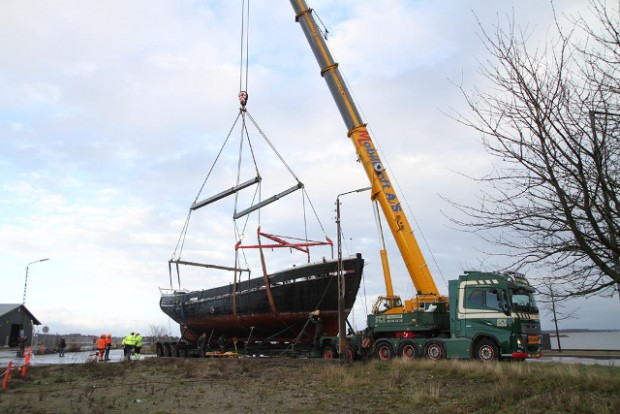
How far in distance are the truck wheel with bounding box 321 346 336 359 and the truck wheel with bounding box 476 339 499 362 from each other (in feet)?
20.8

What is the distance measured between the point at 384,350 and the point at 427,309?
88.0 inches

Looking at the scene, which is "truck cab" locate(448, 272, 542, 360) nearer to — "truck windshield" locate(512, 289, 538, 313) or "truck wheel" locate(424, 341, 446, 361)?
"truck windshield" locate(512, 289, 538, 313)

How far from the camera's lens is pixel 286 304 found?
77.3 ft

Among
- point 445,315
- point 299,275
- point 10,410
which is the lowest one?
point 10,410

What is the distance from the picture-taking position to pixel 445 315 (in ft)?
53.9

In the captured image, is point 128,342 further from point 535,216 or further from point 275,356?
point 535,216

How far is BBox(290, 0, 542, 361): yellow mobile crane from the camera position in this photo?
14.5 metres

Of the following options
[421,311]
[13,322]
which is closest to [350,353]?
[421,311]

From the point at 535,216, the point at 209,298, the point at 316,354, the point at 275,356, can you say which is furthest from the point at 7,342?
the point at 535,216

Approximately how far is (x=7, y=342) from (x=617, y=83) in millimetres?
57098

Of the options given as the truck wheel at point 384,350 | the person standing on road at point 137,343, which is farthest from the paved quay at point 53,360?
the truck wheel at point 384,350

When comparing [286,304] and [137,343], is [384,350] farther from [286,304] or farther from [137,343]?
[137,343]

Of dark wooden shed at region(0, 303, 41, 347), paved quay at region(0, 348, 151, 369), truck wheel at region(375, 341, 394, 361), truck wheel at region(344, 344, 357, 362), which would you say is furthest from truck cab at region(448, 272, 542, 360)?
dark wooden shed at region(0, 303, 41, 347)

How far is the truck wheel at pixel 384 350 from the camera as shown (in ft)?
55.7
